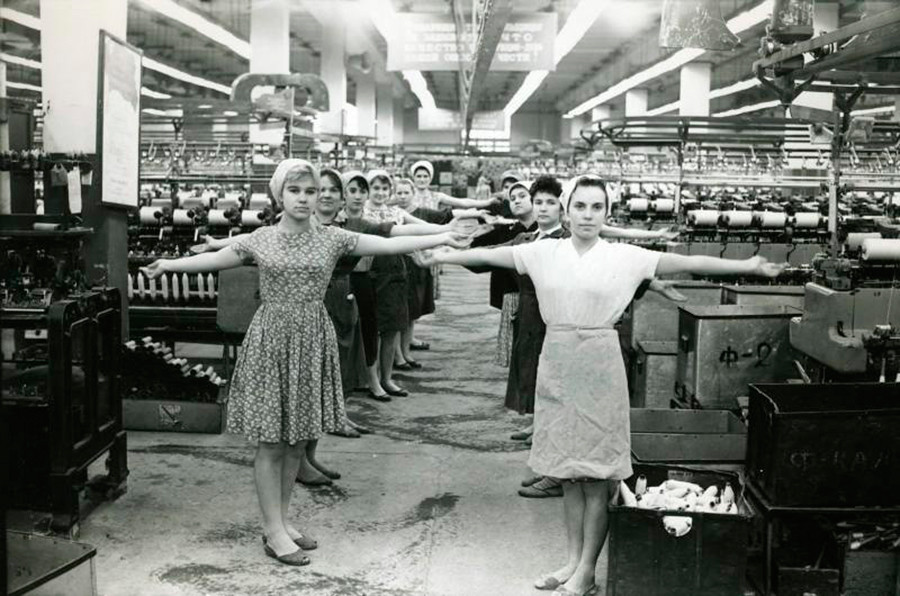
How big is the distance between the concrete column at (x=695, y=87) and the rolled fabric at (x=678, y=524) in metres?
14.6

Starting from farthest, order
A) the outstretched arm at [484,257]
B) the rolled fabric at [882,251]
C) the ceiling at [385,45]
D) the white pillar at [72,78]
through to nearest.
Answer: the ceiling at [385,45] → the white pillar at [72,78] → the rolled fabric at [882,251] → the outstretched arm at [484,257]

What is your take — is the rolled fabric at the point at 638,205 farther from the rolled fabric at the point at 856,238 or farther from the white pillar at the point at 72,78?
the white pillar at the point at 72,78

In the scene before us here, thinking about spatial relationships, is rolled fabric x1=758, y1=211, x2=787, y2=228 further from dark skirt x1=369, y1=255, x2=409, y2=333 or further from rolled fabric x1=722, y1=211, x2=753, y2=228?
dark skirt x1=369, y1=255, x2=409, y2=333

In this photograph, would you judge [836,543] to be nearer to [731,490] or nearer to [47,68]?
[731,490]

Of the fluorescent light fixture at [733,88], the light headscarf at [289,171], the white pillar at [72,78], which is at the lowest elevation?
the light headscarf at [289,171]

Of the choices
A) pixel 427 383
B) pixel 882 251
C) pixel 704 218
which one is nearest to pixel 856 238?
pixel 882 251

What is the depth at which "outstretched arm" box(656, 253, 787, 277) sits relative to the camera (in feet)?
9.82

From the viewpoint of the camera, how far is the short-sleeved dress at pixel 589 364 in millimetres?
3061

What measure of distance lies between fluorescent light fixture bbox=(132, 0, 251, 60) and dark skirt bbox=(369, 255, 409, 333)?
24.6 feet

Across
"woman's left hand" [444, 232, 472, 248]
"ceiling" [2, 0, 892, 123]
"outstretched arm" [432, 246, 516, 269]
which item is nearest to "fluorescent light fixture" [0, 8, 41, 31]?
"ceiling" [2, 0, 892, 123]

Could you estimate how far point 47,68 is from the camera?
194 inches

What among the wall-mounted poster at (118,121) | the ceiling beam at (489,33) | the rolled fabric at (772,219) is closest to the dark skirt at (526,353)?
the wall-mounted poster at (118,121)

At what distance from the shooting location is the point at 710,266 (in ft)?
9.88

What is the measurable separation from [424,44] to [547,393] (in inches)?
336
